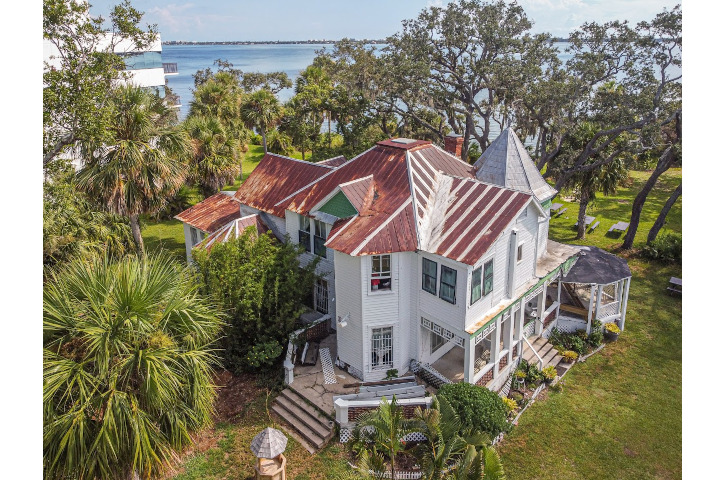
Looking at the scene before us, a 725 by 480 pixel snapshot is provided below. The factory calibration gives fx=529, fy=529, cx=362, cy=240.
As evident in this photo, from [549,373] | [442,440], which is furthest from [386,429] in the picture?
[549,373]

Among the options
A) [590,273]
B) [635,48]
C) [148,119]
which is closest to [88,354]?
[148,119]

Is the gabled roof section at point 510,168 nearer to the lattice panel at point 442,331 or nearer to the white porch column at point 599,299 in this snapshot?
the white porch column at point 599,299

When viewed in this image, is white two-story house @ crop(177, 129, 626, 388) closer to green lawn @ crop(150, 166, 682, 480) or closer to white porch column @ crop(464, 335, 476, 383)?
white porch column @ crop(464, 335, 476, 383)

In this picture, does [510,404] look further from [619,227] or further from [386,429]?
[619,227]

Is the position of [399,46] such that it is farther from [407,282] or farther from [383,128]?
[407,282]

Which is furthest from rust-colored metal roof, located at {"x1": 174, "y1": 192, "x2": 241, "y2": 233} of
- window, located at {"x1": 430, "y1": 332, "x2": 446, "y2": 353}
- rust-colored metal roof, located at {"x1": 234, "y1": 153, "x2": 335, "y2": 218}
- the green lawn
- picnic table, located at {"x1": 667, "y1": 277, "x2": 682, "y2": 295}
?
picnic table, located at {"x1": 667, "y1": 277, "x2": 682, "y2": 295}

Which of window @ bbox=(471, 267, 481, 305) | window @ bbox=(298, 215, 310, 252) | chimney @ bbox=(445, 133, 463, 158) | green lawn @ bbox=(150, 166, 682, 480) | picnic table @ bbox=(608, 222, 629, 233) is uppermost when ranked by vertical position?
chimney @ bbox=(445, 133, 463, 158)
